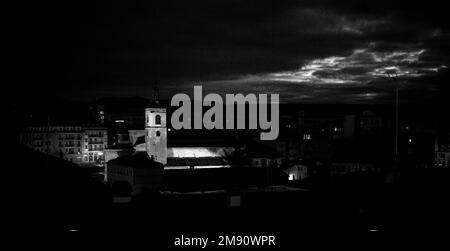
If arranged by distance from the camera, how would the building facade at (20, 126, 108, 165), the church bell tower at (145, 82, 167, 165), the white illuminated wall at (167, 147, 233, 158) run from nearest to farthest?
the church bell tower at (145, 82, 167, 165), the white illuminated wall at (167, 147, 233, 158), the building facade at (20, 126, 108, 165)

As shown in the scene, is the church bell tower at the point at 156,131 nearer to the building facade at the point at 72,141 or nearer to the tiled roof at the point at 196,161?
the tiled roof at the point at 196,161

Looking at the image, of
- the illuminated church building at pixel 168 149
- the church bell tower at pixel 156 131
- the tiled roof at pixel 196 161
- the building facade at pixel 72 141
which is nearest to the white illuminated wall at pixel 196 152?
the illuminated church building at pixel 168 149

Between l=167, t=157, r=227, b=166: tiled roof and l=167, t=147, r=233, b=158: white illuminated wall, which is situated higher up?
l=167, t=147, r=233, b=158: white illuminated wall

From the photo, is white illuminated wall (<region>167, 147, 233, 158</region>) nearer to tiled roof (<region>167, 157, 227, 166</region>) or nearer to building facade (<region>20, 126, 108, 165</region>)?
tiled roof (<region>167, 157, 227, 166</region>)

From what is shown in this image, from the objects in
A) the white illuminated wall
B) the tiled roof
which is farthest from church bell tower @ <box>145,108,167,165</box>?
the white illuminated wall

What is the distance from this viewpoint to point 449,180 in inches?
1105

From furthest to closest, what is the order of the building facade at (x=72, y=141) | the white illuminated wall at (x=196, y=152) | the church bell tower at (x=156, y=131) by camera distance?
the building facade at (x=72, y=141)
the white illuminated wall at (x=196, y=152)
the church bell tower at (x=156, y=131)

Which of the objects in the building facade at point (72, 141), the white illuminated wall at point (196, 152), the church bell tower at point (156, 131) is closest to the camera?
the church bell tower at point (156, 131)

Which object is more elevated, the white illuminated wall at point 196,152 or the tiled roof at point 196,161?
the white illuminated wall at point 196,152

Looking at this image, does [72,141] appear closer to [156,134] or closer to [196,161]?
[156,134]

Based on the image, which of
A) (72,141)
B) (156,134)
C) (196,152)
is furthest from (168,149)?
(72,141)

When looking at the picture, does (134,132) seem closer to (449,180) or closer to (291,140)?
(291,140)
